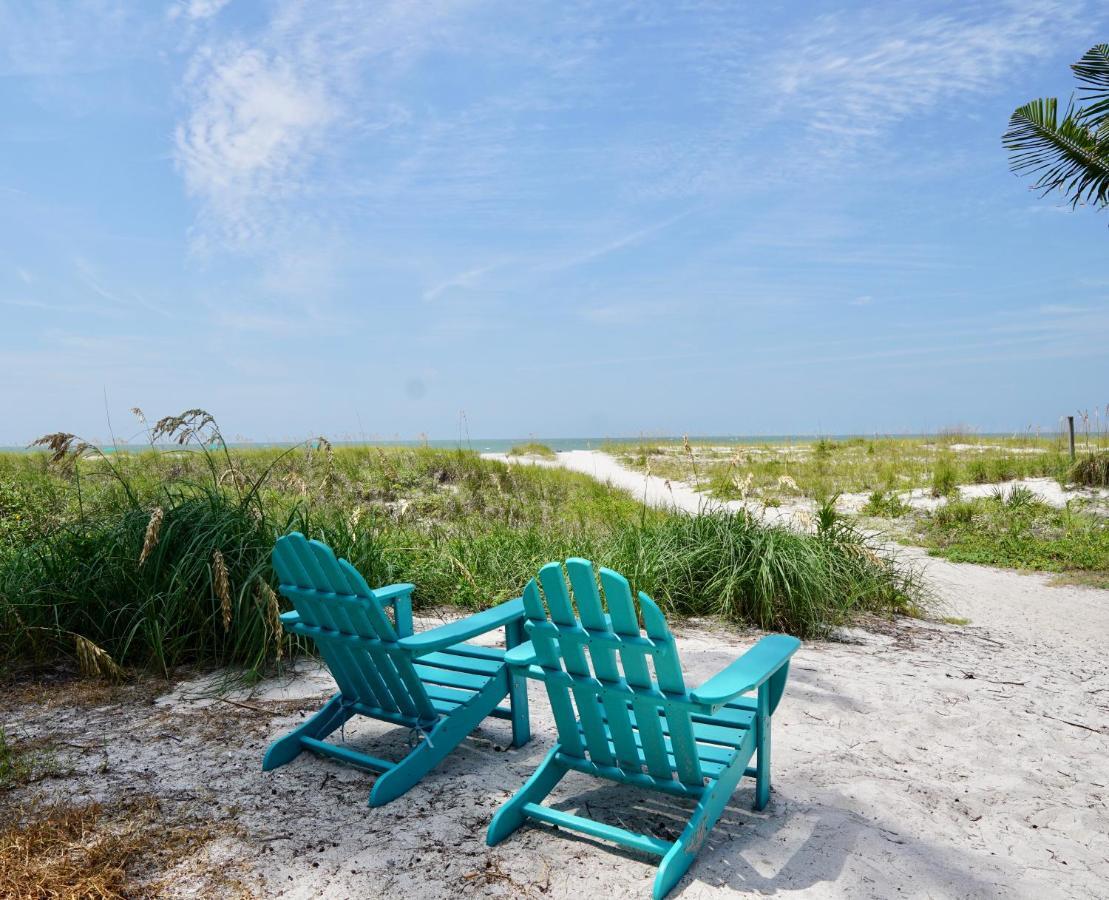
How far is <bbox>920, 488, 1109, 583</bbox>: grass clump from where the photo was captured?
961 centimetres

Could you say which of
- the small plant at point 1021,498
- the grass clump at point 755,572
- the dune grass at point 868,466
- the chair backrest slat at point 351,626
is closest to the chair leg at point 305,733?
the chair backrest slat at point 351,626

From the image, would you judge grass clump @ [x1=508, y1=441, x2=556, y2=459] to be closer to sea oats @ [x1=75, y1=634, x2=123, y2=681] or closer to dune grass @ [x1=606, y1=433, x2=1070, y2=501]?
dune grass @ [x1=606, y1=433, x2=1070, y2=501]

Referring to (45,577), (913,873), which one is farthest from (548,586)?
(45,577)

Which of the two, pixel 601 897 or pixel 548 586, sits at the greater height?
pixel 548 586

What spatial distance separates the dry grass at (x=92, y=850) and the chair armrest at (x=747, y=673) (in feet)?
5.71

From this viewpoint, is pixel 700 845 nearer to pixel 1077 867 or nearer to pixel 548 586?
pixel 548 586

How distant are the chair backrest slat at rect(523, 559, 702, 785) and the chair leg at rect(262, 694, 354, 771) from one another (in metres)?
1.31

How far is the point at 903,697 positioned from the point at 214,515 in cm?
443

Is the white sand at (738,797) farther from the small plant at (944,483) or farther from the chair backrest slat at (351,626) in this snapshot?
the small plant at (944,483)

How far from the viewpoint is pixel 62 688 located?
15.4ft

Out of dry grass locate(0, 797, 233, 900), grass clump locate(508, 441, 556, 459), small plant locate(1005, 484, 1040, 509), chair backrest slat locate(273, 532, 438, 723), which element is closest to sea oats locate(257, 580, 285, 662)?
chair backrest slat locate(273, 532, 438, 723)

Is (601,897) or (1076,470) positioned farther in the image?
(1076,470)

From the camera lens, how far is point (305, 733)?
12.0ft

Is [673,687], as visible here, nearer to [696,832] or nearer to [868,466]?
[696,832]
